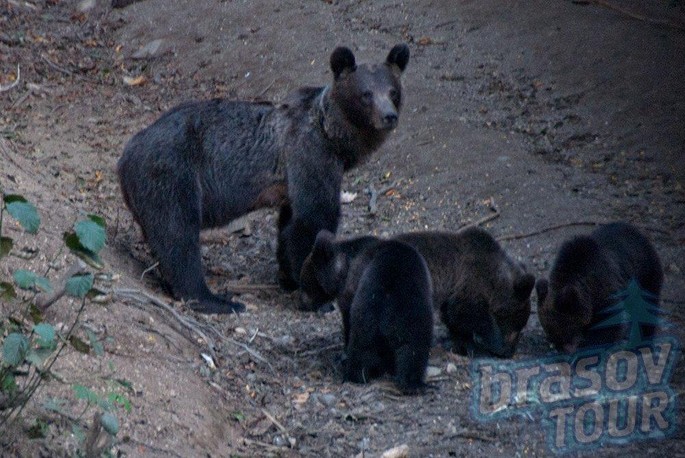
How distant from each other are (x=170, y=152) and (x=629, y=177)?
4.34 meters

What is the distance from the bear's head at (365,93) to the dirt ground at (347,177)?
1.35m

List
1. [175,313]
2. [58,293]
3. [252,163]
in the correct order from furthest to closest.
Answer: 1. [252,163]
2. [175,313]
3. [58,293]

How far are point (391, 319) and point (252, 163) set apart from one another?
263cm

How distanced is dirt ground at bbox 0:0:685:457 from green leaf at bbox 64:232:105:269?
532 millimetres

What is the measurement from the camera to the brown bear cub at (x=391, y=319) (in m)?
6.46

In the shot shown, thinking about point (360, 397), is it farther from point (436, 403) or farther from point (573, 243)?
point (573, 243)

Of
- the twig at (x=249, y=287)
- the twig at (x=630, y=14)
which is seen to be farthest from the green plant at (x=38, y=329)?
the twig at (x=630, y=14)

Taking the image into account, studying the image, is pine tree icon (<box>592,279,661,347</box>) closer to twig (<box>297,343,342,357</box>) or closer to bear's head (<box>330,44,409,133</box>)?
twig (<box>297,343,342,357</box>)

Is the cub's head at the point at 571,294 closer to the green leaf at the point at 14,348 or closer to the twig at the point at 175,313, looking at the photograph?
the twig at the point at 175,313

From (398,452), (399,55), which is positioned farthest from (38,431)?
(399,55)

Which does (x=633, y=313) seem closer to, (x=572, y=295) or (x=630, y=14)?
(x=572, y=295)

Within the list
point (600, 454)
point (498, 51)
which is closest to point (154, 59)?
point (498, 51)

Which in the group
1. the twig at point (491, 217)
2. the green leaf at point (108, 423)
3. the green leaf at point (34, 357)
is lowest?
the twig at point (491, 217)

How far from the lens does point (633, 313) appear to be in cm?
739
